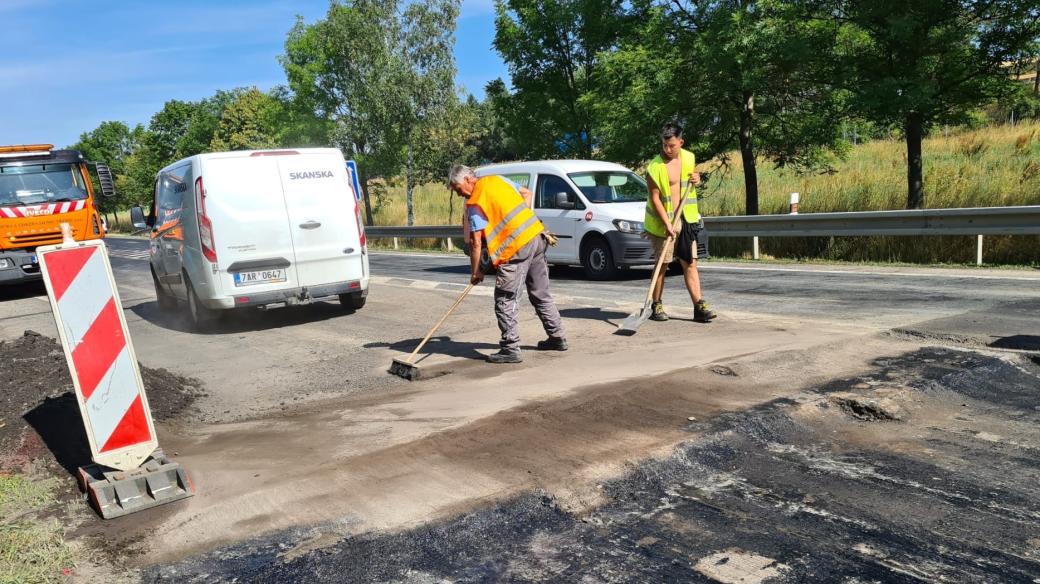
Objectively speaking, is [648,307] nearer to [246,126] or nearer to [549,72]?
[549,72]

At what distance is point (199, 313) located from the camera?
10.1 meters

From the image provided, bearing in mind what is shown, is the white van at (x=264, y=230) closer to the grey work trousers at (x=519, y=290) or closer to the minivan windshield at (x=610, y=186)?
the grey work trousers at (x=519, y=290)

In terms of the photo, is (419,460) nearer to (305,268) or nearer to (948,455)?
(948,455)

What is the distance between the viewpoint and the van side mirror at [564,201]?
42.4ft

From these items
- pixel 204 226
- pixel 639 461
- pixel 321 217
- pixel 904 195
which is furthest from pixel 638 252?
pixel 639 461

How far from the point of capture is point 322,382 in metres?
6.57

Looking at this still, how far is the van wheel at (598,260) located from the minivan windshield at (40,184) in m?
11.0

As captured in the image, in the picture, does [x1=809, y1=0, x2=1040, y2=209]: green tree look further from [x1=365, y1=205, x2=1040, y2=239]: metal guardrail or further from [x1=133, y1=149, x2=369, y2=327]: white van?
[x1=133, y1=149, x2=369, y2=327]: white van

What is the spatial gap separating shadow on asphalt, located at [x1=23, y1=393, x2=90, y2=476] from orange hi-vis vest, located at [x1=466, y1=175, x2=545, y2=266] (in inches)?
128

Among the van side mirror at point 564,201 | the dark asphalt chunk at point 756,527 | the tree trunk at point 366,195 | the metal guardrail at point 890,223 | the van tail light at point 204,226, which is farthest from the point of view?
the tree trunk at point 366,195

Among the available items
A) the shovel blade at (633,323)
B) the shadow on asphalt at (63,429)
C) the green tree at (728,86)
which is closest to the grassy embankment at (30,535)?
the shadow on asphalt at (63,429)

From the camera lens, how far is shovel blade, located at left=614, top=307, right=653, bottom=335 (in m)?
7.48

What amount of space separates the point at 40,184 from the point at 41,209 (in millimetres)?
591

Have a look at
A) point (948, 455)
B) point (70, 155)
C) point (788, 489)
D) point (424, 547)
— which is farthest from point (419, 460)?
point (70, 155)
